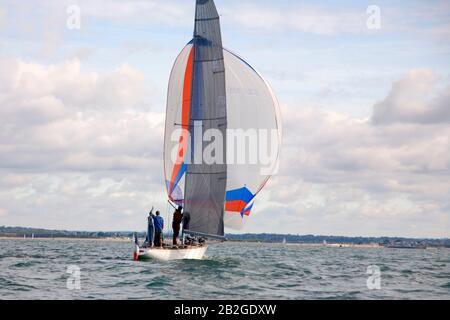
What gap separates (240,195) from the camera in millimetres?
38469

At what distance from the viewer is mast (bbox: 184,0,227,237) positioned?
36531mm

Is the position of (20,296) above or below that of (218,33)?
below

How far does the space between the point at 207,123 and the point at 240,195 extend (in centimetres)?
419

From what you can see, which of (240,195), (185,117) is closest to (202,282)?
(240,195)

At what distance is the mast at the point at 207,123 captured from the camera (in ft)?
120

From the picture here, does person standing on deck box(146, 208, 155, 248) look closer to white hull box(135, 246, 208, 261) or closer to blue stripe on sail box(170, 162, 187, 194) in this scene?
white hull box(135, 246, 208, 261)

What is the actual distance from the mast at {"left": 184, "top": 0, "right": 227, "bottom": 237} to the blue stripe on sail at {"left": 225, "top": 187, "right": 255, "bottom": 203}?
1616mm

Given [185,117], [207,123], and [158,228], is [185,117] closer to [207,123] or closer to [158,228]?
[207,123]

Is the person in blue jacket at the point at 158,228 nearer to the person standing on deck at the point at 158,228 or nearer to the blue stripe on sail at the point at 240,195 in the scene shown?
the person standing on deck at the point at 158,228
